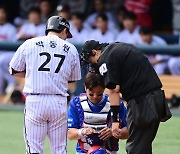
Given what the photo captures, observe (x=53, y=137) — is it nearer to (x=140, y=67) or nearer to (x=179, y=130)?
(x=140, y=67)

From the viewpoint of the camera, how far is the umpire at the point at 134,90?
612cm

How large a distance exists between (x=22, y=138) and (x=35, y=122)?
2.87m

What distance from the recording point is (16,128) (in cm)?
995

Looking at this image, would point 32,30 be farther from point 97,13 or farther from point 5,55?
point 97,13

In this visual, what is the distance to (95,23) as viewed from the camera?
46.3 ft

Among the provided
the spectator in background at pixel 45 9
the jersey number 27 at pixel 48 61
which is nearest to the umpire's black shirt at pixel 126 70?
the jersey number 27 at pixel 48 61

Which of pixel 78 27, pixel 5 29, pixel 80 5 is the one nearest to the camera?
pixel 78 27

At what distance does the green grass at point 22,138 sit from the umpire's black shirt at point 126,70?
7.17 ft

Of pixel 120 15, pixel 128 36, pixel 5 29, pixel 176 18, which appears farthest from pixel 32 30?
pixel 176 18

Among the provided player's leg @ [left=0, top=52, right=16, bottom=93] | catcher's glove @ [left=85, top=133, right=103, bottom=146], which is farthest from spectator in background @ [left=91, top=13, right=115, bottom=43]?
catcher's glove @ [left=85, top=133, right=103, bottom=146]

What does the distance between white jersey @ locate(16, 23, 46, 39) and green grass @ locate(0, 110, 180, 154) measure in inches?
110

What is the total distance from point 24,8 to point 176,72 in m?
3.93

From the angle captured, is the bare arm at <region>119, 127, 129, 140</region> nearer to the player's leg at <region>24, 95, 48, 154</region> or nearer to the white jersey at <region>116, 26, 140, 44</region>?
the player's leg at <region>24, 95, 48, 154</region>

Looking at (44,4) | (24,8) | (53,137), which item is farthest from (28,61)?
(24,8)
